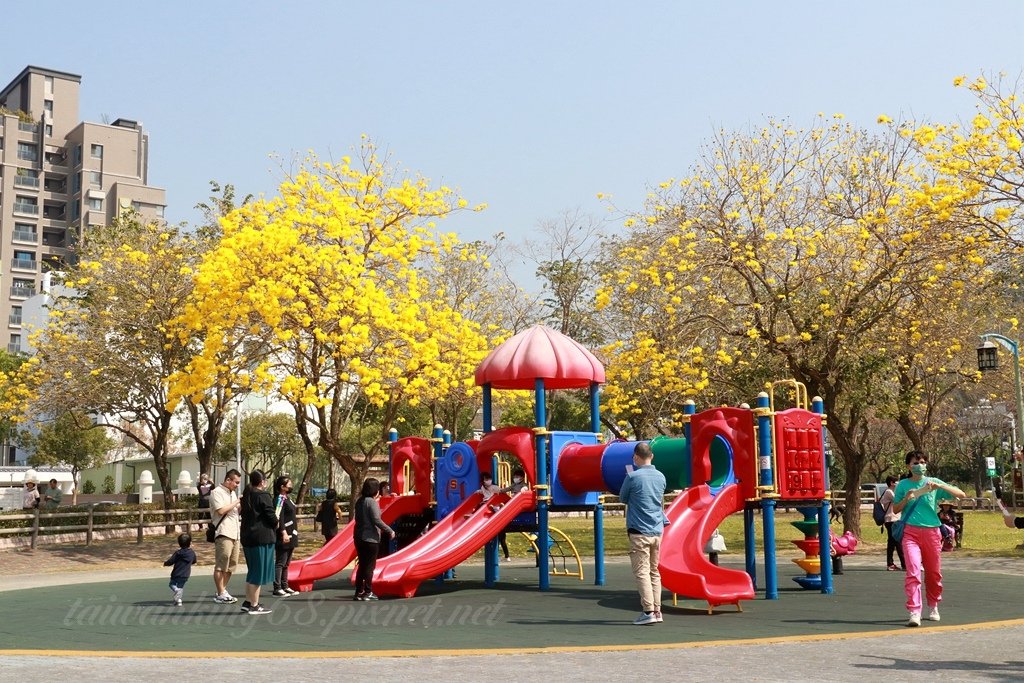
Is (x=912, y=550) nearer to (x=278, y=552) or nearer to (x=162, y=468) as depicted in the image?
(x=278, y=552)

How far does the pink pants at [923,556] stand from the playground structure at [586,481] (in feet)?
6.56

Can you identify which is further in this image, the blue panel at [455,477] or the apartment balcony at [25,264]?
the apartment balcony at [25,264]

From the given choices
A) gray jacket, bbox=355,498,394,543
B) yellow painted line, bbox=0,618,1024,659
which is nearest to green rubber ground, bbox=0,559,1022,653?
yellow painted line, bbox=0,618,1024,659

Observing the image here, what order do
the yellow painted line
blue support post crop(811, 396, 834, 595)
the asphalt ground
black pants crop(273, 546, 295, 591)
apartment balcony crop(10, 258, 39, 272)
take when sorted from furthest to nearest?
apartment balcony crop(10, 258, 39, 272), black pants crop(273, 546, 295, 591), blue support post crop(811, 396, 834, 595), the yellow painted line, the asphalt ground

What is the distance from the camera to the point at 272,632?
11367mm

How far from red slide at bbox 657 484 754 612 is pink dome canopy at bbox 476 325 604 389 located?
153 inches

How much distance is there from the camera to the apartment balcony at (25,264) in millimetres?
96750

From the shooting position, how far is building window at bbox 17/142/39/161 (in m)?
98.9

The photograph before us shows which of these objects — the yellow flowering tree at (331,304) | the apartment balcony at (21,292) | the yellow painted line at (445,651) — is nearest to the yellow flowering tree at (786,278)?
the yellow flowering tree at (331,304)

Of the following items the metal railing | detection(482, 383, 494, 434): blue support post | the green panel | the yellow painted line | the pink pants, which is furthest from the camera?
the metal railing

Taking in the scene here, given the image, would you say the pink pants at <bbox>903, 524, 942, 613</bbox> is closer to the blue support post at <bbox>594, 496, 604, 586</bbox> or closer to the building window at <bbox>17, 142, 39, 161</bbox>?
the blue support post at <bbox>594, 496, 604, 586</bbox>

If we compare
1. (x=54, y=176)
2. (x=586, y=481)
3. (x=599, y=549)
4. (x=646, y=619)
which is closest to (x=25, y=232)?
(x=54, y=176)

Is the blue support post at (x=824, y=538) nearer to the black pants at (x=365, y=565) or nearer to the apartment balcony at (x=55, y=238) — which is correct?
the black pants at (x=365, y=565)

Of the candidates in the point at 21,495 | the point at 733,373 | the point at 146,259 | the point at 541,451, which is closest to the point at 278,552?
the point at 541,451
